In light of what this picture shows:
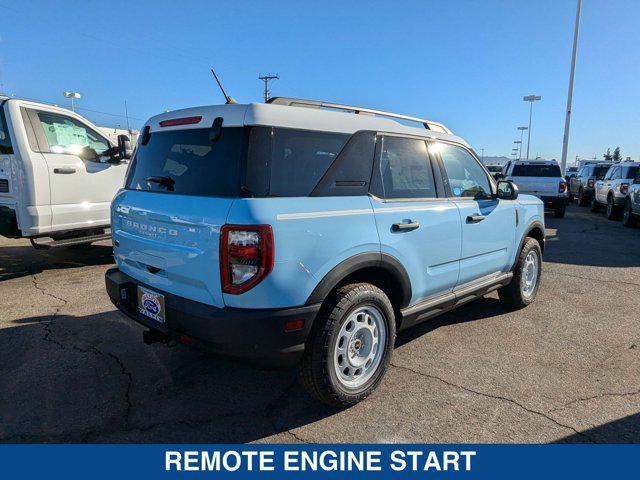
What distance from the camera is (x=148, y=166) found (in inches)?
126

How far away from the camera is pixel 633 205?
1178 cm

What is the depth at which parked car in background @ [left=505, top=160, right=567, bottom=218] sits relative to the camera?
43.0ft

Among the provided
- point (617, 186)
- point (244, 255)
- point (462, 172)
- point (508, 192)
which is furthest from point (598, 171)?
point (244, 255)

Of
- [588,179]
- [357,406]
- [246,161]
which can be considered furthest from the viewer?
[588,179]

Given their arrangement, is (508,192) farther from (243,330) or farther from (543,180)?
(543,180)

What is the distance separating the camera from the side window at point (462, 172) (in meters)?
3.79

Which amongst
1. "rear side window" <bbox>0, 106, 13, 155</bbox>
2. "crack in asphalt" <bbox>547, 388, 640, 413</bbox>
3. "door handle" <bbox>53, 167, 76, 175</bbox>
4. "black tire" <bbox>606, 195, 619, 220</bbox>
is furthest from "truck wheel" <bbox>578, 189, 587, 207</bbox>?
"rear side window" <bbox>0, 106, 13, 155</bbox>

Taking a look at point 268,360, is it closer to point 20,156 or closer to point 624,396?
point 624,396

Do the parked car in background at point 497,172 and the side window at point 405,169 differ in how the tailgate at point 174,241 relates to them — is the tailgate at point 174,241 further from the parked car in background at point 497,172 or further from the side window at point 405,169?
the parked car in background at point 497,172

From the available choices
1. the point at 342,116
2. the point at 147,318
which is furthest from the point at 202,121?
the point at 147,318

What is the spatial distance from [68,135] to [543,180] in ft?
40.3

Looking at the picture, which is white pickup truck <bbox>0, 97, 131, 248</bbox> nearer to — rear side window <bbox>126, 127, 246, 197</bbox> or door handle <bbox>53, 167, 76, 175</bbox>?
door handle <bbox>53, 167, 76, 175</bbox>

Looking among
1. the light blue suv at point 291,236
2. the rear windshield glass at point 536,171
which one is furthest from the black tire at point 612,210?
the light blue suv at point 291,236

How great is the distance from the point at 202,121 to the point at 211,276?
1000mm
